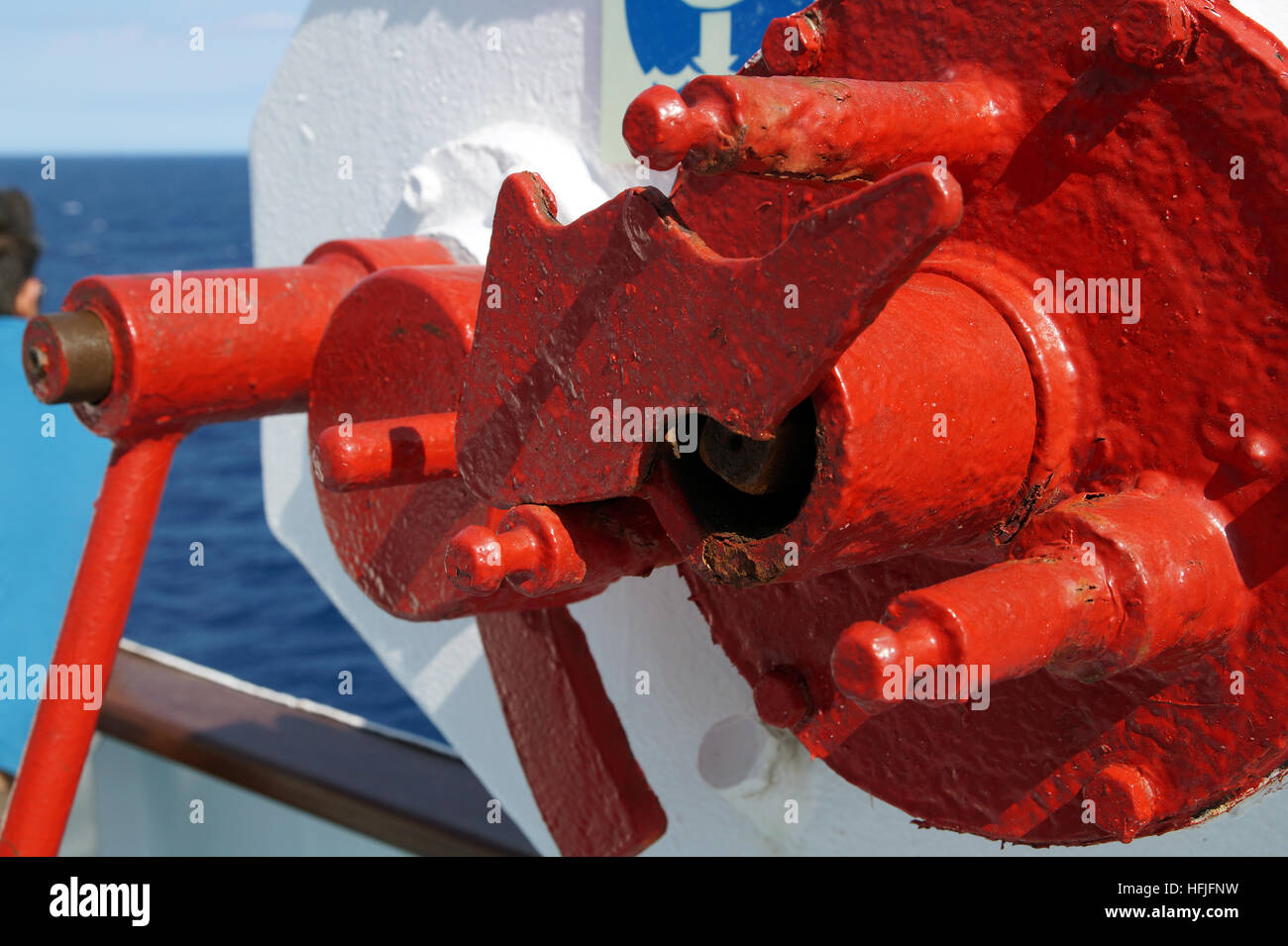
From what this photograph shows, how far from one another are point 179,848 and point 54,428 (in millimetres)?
851

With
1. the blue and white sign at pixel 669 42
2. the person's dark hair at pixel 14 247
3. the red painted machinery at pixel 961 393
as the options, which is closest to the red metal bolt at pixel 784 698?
the red painted machinery at pixel 961 393

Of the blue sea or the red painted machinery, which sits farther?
the blue sea

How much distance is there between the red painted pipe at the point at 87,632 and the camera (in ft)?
3.70

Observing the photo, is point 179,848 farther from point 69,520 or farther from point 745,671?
point 745,671

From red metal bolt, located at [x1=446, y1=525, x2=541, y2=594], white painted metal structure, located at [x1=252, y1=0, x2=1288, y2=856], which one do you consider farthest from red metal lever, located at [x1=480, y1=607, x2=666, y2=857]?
red metal bolt, located at [x1=446, y1=525, x2=541, y2=594]

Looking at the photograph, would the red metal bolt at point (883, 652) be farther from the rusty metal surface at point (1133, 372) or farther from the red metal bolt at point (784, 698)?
the red metal bolt at point (784, 698)

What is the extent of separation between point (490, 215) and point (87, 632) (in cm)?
52

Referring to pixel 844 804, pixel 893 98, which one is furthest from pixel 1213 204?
pixel 844 804

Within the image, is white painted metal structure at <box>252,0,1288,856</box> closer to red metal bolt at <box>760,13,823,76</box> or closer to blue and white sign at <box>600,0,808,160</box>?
blue and white sign at <box>600,0,808,160</box>

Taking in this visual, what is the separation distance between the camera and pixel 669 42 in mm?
1184

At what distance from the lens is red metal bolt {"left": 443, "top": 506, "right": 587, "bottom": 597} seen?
76 cm

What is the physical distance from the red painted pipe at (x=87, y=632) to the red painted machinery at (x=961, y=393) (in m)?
0.35

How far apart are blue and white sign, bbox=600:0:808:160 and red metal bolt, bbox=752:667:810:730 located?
52 centimetres

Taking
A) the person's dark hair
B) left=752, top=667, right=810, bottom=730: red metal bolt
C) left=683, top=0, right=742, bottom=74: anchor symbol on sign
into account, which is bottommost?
left=752, top=667, right=810, bottom=730: red metal bolt
